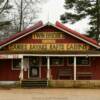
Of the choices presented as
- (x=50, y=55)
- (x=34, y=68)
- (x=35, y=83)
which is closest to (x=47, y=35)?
(x=50, y=55)

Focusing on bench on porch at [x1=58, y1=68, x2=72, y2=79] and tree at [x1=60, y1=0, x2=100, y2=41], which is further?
tree at [x1=60, y1=0, x2=100, y2=41]

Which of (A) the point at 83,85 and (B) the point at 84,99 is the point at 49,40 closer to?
(A) the point at 83,85

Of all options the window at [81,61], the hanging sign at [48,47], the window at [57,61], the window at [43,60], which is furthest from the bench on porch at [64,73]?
the hanging sign at [48,47]

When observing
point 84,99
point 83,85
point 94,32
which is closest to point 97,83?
point 83,85

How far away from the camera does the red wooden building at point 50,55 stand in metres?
40.4

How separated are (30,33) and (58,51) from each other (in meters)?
2.93

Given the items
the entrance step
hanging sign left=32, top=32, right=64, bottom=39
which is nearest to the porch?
hanging sign left=32, top=32, right=64, bottom=39

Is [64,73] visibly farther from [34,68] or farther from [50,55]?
[34,68]

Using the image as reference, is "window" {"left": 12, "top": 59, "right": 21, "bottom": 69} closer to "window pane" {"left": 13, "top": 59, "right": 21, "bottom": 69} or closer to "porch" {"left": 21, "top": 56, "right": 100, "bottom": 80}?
"window pane" {"left": 13, "top": 59, "right": 21, "bottom": 69}

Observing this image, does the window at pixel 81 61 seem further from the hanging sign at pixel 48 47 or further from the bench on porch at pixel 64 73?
the hanging sign at pixel 48 47

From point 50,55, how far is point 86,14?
25616 millimetres

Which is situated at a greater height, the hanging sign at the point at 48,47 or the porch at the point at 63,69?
the hanging sign at the point at 48,47

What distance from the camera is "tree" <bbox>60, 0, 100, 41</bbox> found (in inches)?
2480

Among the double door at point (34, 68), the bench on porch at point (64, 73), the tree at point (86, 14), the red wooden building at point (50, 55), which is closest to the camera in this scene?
the red wooden building at point (50, 55)
